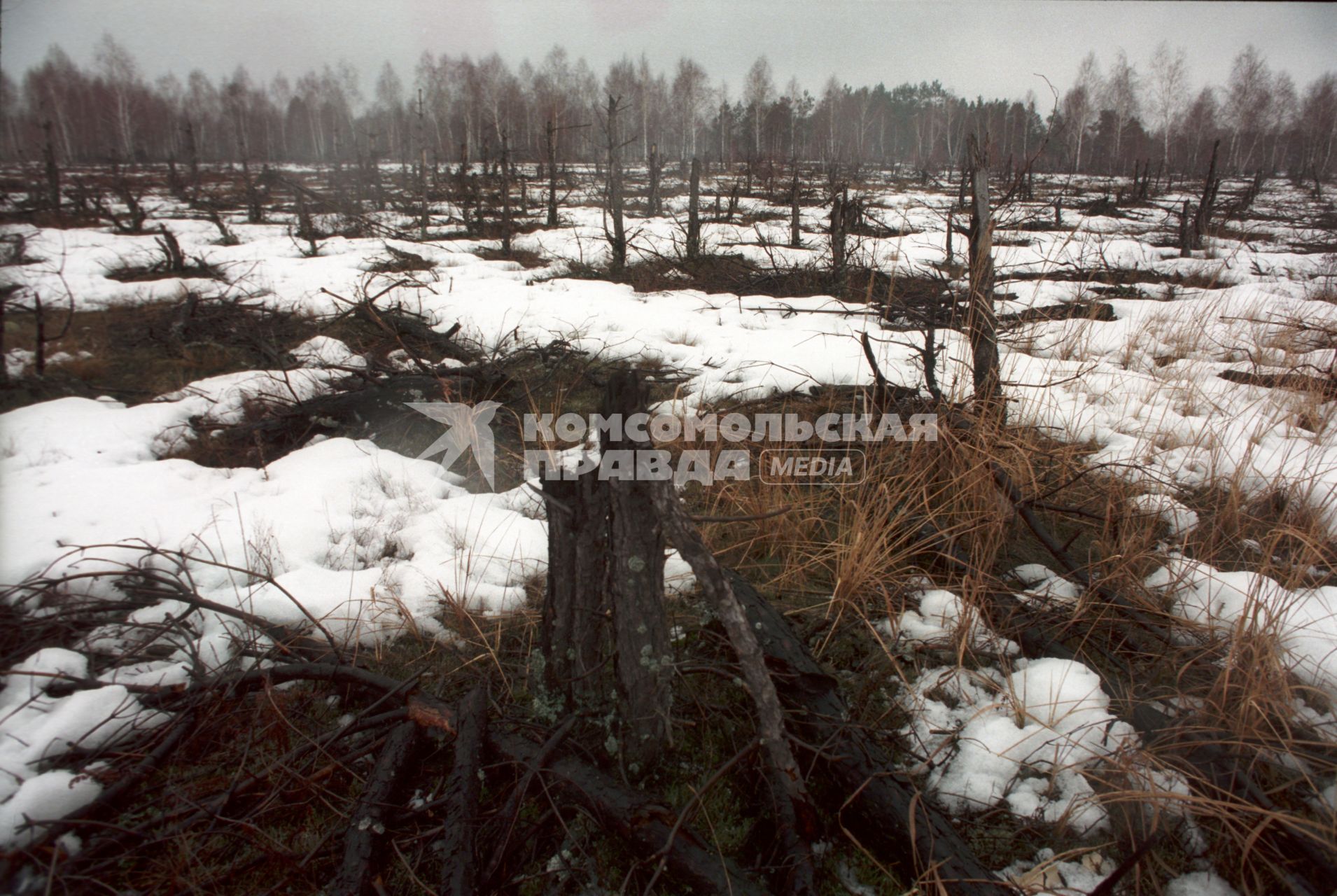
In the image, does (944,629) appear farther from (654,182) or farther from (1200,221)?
(654,182)

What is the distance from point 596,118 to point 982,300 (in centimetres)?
2340

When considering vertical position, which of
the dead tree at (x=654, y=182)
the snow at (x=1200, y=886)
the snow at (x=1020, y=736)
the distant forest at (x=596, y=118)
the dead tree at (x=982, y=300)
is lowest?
the snow at (x=1200, y=886)

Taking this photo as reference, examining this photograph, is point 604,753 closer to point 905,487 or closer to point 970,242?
point 905,487

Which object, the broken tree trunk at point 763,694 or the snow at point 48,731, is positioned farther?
the snow at point 48,731

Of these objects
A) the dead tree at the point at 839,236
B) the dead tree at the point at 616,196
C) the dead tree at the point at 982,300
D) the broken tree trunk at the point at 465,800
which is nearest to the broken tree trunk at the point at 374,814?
the broken tree trunk at the point at 465,800

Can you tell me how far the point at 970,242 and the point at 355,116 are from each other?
36878 mm

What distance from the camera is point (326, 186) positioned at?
55.5 feet

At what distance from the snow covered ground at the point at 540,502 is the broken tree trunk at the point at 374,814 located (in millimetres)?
598

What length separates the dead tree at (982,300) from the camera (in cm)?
279

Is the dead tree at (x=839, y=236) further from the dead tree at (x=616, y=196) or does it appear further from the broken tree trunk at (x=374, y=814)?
the broken tree trunk at (x=374, y=814)

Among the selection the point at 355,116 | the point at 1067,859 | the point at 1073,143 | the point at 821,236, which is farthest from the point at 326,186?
the point at 1073,143

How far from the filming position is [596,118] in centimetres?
2253

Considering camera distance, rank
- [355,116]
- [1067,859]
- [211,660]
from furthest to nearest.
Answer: [355,116] → [211,660] → [1067,859]

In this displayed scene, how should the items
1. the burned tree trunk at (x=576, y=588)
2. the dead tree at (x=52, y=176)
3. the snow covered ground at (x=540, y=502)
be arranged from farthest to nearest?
the dead tree at (x=52, y=176)
the snow covered ground at (x=540, y=502)
the burned tree trunk at (x=576, y=588)
